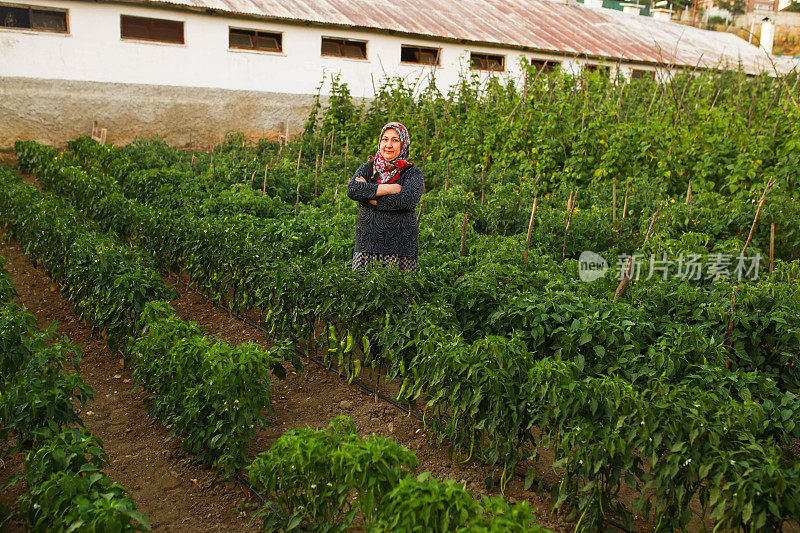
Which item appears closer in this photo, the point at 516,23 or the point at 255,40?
the point at 255,40

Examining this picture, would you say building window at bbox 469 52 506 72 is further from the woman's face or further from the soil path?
the woman's face

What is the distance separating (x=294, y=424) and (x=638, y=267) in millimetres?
3296

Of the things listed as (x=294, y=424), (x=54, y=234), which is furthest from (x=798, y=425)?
(x=54, y=234)

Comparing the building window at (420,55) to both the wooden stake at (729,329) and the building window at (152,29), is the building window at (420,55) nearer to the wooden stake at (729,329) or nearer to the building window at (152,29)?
the building window at (152,29)

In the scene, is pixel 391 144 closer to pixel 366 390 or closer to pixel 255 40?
pixel 366 390

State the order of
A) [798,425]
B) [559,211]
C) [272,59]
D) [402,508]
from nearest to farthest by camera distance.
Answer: [402,508]
[798,425]
[559,211]
[272,59]

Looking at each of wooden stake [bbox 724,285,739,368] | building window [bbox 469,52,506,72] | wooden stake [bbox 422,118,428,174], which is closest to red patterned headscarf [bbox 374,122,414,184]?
wooden stake [bbox 724,285,739,368]

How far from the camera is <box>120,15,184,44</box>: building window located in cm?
1448

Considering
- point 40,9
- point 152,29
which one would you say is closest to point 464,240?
point 152,29

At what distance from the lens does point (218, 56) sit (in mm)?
15367

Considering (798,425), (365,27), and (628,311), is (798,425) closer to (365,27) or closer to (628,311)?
(628,311)

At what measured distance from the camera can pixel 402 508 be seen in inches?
106

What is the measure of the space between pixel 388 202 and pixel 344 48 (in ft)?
41.6

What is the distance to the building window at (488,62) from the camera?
18188 millimetres
